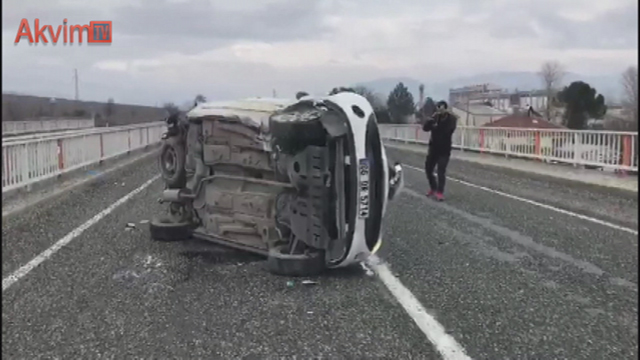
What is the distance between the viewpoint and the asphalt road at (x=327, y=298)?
375 cm

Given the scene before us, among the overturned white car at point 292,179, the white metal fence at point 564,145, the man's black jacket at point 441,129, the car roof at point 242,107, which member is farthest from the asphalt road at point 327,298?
the white metal fence at point 564,145

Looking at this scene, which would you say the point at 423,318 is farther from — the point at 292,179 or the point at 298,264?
the point at 292,179

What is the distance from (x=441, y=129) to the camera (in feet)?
35.7

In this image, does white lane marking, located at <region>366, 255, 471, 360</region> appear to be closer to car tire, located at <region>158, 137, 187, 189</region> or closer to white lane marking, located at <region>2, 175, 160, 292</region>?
car tire, located at <region>158, 137, 187, 189</region>

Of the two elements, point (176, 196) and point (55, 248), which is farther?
point (176, 196)

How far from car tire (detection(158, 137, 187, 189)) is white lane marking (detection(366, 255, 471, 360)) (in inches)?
90.5

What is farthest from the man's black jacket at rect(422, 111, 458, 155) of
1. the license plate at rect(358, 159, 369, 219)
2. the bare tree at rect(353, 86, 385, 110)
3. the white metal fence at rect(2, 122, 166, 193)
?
the license plate at rect(358, 159, 369, 219)

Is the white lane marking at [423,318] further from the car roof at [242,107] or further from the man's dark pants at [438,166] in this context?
the man's dark pants at [438,166]

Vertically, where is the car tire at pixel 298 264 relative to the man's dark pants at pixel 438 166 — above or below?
below

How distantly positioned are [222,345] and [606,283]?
3.29 m

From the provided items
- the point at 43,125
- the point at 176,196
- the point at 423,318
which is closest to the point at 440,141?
the point at 176,196

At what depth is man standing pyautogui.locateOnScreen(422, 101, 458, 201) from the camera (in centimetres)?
1061

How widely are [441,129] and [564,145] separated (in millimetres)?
7090

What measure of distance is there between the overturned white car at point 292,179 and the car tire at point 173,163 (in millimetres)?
160
